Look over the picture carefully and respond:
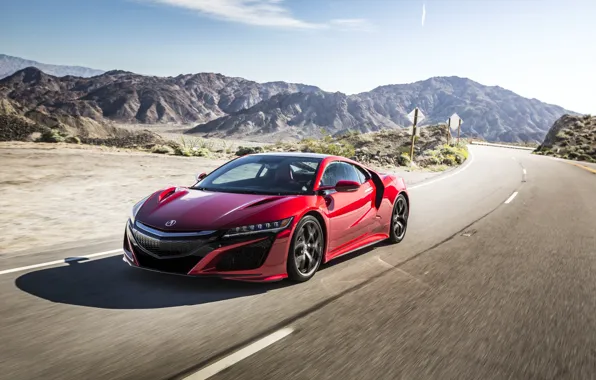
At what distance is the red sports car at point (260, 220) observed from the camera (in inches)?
190

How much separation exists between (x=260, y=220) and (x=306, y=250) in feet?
2.45

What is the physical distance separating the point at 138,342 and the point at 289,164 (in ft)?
10.6

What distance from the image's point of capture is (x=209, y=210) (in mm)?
5176

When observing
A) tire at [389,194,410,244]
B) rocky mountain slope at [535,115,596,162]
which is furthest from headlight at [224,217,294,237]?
rocky mountain slope at [535,115,596,162]

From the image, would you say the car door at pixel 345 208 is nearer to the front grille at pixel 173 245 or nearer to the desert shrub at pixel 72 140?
the front grille at pixel 173 245

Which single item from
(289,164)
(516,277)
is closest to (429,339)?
(516,277)

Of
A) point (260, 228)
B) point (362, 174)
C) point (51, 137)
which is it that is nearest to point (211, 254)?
point (260, 228)

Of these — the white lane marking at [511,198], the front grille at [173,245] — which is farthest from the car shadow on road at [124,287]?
the white lane marking at [511,198]

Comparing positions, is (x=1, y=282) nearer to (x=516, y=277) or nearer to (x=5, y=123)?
(x=516, y=277)

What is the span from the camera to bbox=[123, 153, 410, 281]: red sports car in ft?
15.8

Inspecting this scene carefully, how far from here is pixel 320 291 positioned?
17.0 feet

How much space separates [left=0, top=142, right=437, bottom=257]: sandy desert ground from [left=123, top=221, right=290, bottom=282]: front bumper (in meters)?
2.40

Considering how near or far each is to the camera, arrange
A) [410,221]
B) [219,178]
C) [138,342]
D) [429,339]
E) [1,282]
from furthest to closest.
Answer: [410,221], [219,178], [1,282], [429,339], [138,342]

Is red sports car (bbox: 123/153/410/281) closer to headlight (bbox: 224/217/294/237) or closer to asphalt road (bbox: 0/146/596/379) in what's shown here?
headlight (bbox: 224/217/294/237)
